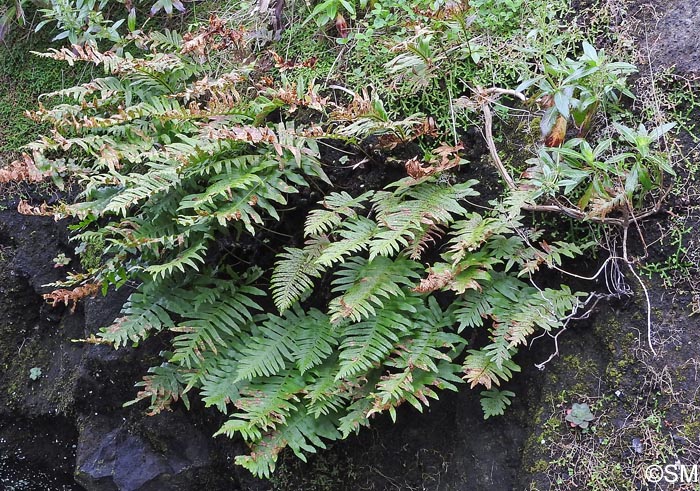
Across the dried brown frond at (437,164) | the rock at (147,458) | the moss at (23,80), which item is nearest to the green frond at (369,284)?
the dried brown frond at (437,164)

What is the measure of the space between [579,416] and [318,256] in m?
1.37

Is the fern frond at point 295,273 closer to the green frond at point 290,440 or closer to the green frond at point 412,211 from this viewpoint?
the green frond at point 412,211

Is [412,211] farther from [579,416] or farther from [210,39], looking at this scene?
[210,39]

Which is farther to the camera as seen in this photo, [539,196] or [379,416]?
Result: [379,416]

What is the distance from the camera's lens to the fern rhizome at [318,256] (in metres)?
2.81

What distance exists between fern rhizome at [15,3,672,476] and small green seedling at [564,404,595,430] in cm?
31

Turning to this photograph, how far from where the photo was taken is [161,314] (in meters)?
3.23

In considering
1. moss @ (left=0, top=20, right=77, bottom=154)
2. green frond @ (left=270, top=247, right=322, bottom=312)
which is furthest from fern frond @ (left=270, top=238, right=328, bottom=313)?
moss @ (left=0, top=20, right=77, bottom=154)

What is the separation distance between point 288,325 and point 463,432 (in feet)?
3.33

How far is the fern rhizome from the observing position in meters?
2.81

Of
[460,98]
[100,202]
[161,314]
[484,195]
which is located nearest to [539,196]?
[484,195]

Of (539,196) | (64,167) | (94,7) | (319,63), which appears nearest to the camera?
(539,196)

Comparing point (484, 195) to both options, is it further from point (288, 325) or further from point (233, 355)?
point (233, 355)

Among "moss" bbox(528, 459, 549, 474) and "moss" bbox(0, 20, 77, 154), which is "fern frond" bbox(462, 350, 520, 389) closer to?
"moss" bbox(528, 459, 549, 474)
